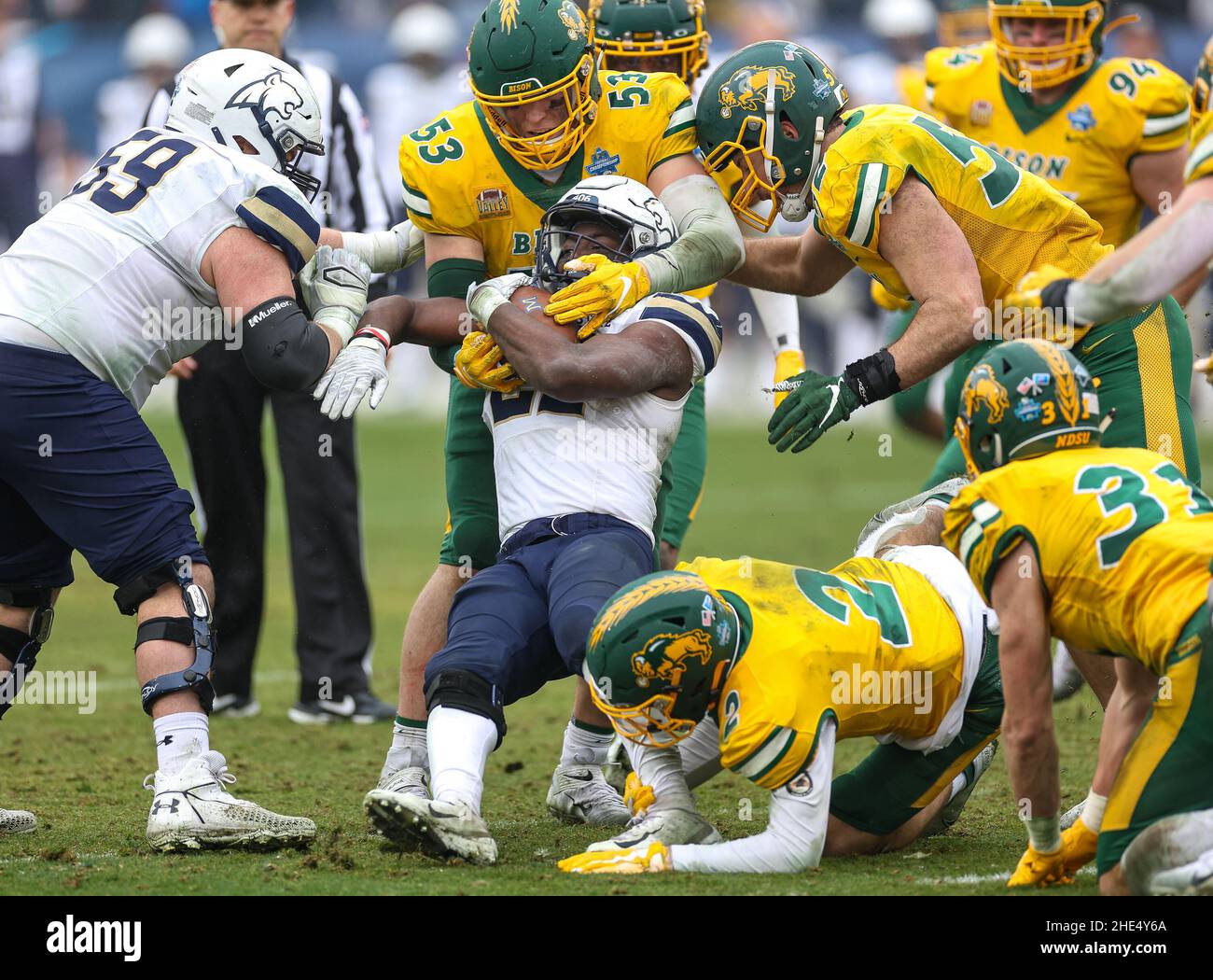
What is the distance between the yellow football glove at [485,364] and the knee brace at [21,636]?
1.30 meters

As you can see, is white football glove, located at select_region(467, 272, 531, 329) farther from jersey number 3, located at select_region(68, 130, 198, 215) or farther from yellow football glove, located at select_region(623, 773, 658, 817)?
yellow football glove, located at select_region(623, 773, 658, 817)

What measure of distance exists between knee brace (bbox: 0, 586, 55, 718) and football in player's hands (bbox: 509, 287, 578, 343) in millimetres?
1505

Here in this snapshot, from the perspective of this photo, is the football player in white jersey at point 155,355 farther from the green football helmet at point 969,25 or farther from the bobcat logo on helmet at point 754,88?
the green football helmet at point 969,25

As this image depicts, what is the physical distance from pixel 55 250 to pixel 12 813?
1526mm

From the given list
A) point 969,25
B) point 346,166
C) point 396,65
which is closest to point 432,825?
point 346,166

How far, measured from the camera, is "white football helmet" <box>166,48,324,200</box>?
4801 mm

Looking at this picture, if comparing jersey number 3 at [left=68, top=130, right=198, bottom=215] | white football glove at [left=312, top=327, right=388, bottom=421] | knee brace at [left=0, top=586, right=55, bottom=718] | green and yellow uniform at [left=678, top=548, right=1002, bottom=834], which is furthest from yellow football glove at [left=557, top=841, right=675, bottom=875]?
jersey number 3 at [left=68, top=130, right=198, bottom=215]

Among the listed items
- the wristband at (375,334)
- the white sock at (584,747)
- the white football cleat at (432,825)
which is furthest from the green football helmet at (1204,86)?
the white football cleat at (432,825)

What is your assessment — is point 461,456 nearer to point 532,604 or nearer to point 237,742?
point 532,604

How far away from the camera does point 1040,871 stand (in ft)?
13.1

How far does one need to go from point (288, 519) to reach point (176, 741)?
252cm

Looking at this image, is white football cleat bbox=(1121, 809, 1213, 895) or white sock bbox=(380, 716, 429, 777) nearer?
white football cleat bbox=(1121, 809, 1213, 895)

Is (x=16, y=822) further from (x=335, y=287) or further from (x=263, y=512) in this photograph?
(x=263, y=512)

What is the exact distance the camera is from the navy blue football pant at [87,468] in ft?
14.6
